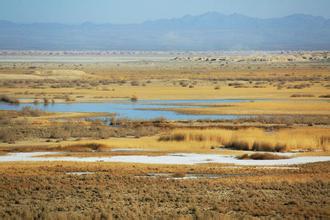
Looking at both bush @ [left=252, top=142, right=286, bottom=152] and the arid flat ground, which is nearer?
the arid flat ground

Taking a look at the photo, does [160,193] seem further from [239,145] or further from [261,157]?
[239,145]

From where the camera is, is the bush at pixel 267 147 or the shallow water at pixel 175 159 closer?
the shallow water at pixel 175 159

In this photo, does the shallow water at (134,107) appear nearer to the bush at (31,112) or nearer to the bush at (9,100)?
the bush at (9,100)

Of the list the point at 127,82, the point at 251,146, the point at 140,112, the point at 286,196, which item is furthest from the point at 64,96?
the point at 286,196

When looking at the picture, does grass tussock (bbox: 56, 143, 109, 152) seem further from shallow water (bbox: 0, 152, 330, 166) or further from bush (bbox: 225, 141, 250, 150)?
bush (bbox: 225, 141, 250, 150)

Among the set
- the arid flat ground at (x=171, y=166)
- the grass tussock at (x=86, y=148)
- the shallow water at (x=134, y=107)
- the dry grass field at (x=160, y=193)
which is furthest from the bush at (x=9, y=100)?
the dry grass field at (x=160, y=193)

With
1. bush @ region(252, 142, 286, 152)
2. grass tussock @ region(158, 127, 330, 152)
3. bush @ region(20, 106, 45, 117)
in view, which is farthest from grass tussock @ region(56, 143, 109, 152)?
bush @ region(20, 106, 45, 117)

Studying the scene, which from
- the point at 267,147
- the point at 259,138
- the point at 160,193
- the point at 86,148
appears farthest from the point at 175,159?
the point at 160,193

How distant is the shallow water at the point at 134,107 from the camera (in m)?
45.6

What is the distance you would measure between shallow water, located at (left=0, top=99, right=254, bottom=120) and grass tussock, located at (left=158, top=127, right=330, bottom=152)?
354 inches

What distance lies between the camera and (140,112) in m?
48.7

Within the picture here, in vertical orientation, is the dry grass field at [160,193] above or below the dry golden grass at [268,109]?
above

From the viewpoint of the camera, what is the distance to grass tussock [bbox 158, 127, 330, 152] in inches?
1225

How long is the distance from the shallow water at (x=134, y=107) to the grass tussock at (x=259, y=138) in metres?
8.98
